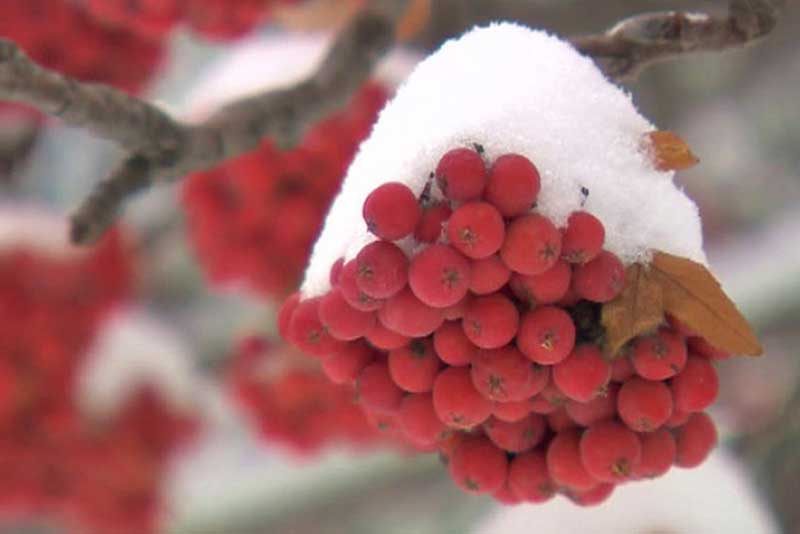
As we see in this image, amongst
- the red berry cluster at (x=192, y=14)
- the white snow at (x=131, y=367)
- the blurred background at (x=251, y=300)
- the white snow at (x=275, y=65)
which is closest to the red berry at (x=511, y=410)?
the blurred background at (x=251, y=300)

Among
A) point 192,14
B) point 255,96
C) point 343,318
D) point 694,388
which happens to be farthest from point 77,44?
point 694,388

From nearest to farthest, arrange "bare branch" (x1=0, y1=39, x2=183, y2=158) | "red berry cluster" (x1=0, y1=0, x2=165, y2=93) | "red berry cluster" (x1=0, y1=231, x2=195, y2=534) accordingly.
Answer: "bare branch" (x1=0, y1=39, x2=183, y2=158) < "red berry cluster" (x1=0, y1=0, x2=165, y2=93) < "red berry cluster" (x1=0, y1=231, x2=195, y2=534)

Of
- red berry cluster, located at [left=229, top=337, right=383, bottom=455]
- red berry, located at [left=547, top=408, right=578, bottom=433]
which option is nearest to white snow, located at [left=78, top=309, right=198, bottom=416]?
red berry cluster, located at [left=229, top=337, right=383, bottom=455]

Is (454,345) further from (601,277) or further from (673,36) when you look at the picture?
(673,36)

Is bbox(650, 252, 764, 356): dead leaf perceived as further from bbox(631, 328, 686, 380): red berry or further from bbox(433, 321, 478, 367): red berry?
bbox(433, 321, 478, 367): red berry

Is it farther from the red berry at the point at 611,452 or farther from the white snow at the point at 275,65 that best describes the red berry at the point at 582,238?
the white snow at the point at 275,65

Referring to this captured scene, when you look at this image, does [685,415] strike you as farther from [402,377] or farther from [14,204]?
[14,204]
